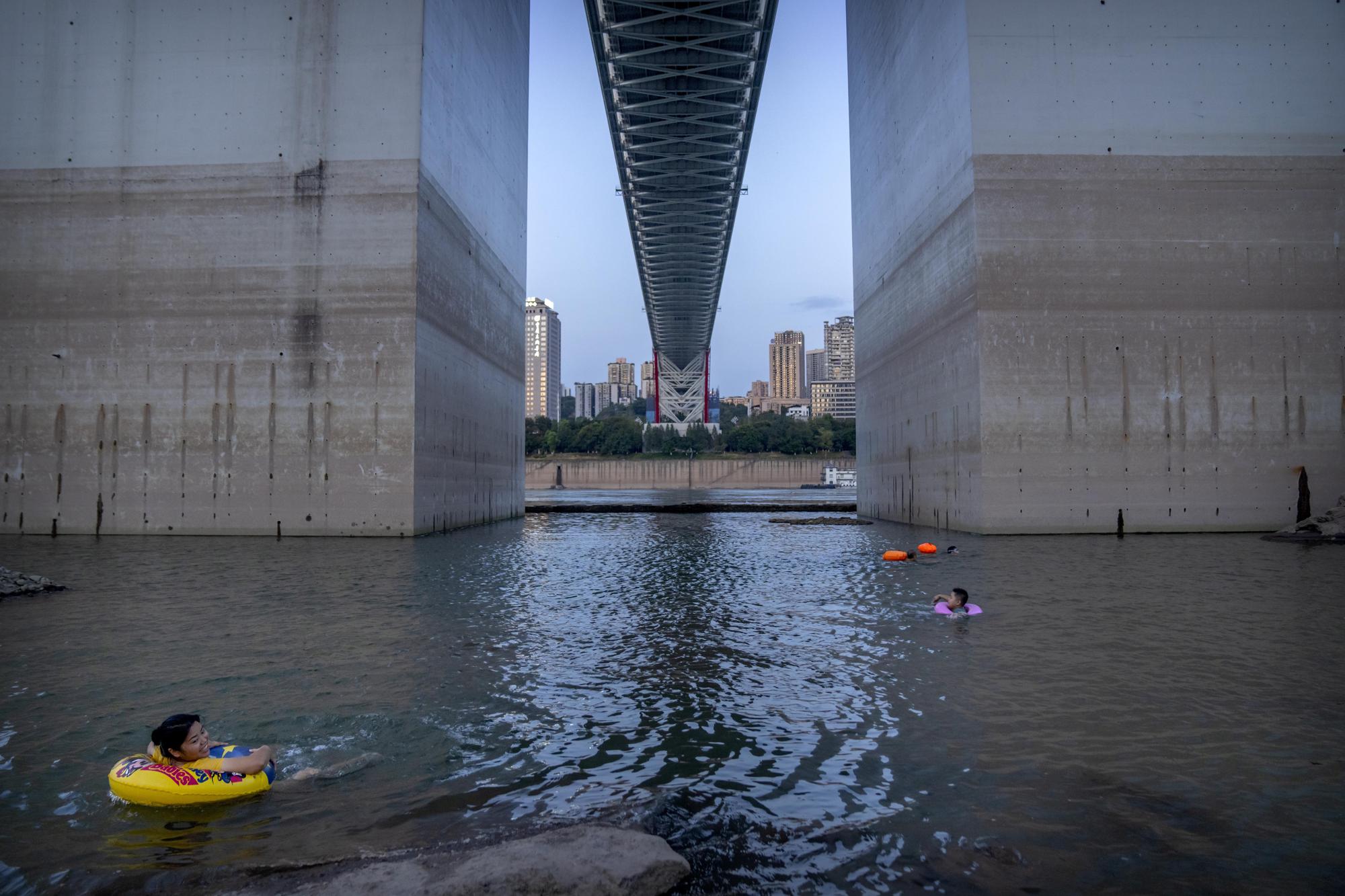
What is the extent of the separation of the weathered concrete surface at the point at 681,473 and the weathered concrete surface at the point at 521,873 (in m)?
101

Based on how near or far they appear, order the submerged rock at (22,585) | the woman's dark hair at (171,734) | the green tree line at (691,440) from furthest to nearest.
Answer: the green tree line at (691,440), the submerged rock at (22,585), the woman's dark hair at (171,734)

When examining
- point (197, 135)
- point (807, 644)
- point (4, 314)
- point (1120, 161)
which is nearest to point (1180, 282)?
point (1120, 161)

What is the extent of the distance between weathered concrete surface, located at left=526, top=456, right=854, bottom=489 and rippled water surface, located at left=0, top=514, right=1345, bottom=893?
93317 millimetres

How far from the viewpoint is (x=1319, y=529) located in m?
20.4

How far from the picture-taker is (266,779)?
4688mm

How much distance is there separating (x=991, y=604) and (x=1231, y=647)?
319 centimetres

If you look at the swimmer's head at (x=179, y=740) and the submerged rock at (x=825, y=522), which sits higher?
the swimmer's head at (x=179, y=740)

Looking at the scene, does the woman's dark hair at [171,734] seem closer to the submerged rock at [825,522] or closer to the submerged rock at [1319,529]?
the submerged rock at [1319,529]

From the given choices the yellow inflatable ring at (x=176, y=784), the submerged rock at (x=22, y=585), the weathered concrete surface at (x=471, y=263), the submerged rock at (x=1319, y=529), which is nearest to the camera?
the yellow inflatable ring at (x=176, y=784)

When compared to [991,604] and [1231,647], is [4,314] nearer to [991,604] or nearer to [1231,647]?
[991,604]

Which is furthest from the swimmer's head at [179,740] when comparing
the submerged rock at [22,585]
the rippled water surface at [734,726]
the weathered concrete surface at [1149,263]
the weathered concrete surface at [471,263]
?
the weathered concrete surface at [1149,263]

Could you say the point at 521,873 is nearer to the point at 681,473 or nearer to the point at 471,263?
the point at 471,263

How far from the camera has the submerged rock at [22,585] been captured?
454 inches

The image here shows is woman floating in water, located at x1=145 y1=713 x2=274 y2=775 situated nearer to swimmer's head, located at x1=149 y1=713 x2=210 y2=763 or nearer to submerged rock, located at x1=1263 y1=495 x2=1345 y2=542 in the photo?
swimmer's head, located at x1=149 y1=713 x2=210 y2=763
